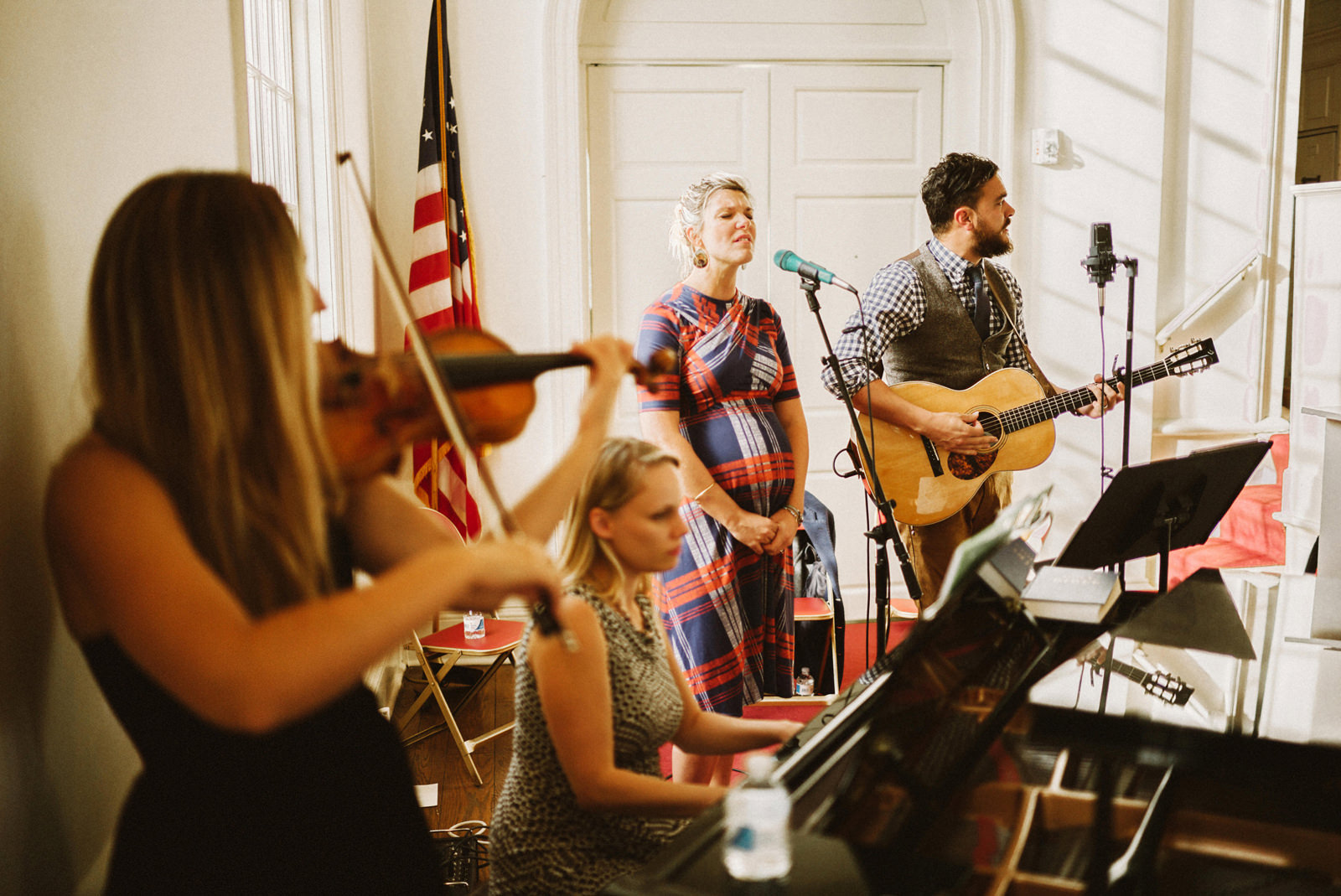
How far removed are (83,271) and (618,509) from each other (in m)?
0.80

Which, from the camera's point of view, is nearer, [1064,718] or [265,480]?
[265,480]

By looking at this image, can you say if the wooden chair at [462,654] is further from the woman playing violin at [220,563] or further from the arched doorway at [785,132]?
the woman playing violin at [220,563]

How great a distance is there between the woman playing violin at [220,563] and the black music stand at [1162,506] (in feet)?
4.26

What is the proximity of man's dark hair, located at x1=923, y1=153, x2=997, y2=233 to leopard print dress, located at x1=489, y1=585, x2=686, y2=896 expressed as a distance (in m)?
2.04

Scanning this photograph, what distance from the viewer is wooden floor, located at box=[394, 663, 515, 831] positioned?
2752 mm

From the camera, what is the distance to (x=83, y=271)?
4.10 feet

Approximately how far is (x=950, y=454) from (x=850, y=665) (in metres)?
1.16

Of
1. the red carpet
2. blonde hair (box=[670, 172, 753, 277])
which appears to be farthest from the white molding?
blonde hair (box=[670, 172, 753, 277])

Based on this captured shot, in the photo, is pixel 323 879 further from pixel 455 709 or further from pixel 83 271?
pixel 455 709

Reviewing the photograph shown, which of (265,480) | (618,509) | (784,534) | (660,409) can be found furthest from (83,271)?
(784,534)

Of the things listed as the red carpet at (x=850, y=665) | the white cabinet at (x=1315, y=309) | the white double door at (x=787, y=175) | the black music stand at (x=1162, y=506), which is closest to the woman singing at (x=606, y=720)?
the black music stand at (x=1162, y=506)

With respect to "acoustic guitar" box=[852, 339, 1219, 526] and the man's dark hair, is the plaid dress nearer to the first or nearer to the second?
"acoustic guitar" box=[852, 339, 1219, 526]

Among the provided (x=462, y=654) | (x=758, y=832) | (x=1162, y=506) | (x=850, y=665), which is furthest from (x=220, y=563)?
(x=850, y=665)

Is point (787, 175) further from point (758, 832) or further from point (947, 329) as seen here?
point (758, 832)
